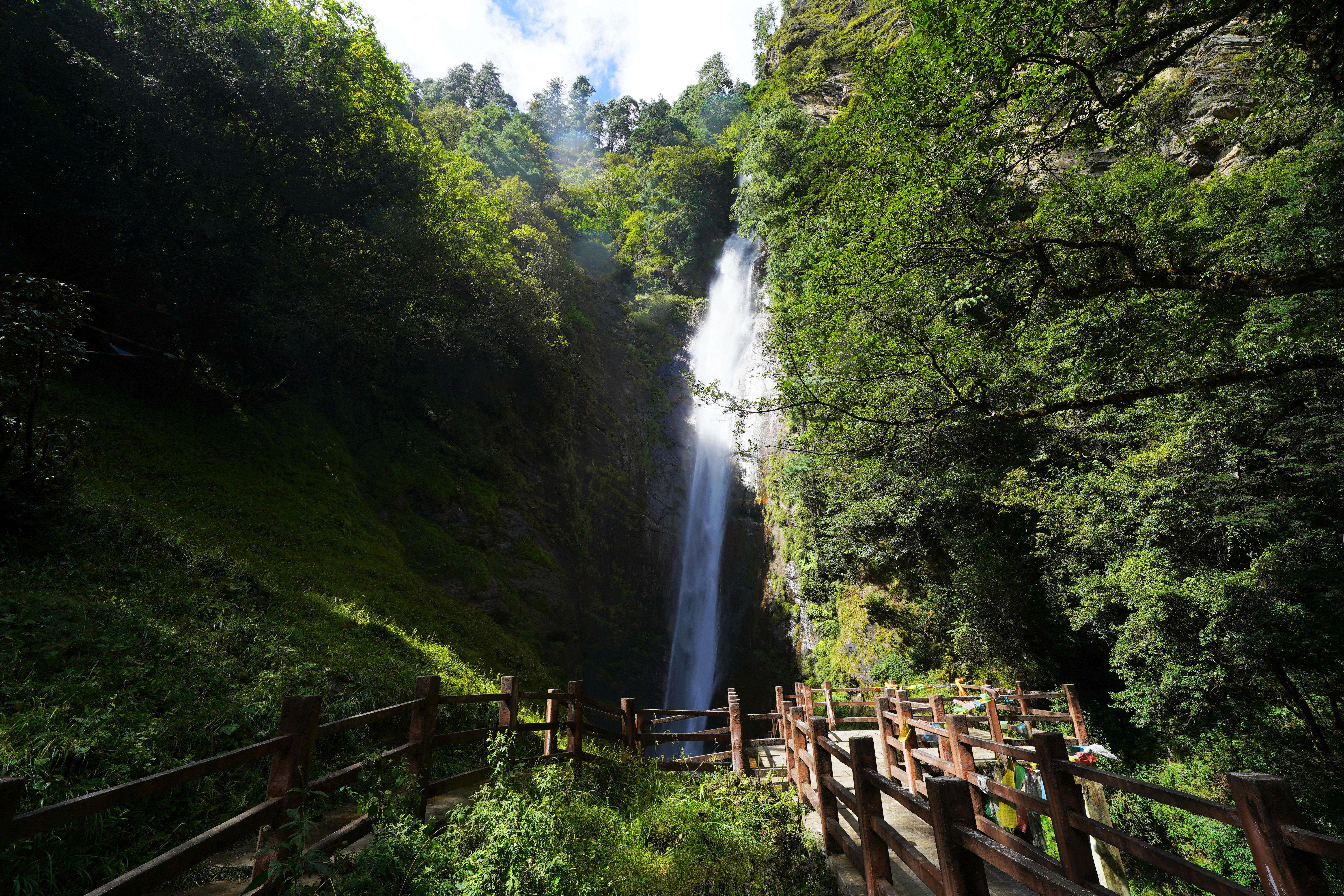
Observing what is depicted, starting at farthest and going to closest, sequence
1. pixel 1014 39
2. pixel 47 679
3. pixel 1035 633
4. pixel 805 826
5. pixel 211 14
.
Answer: pixel 1035 633 → pixel 211 14 → pixel 1014 39 → pixel 805 826 → pixel 47 679

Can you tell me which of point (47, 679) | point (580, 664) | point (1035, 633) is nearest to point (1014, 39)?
point (47, 679)

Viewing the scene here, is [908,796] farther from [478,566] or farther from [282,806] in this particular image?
[478,566]

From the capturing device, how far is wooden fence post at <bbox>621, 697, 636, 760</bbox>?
278 inches

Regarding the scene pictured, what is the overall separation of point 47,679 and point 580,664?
13322 mm

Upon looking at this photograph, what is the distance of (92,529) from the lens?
20.7 ft

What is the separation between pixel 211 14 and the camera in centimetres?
1040

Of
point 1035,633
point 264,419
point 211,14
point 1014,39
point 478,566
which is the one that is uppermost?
point 211,14

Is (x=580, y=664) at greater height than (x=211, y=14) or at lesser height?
lesser

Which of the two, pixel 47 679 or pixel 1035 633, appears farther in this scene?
pixel 1035 633

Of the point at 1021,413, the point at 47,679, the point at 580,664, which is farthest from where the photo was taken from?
the point at 580,664

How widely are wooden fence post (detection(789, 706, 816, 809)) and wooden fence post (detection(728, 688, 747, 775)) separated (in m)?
1.21

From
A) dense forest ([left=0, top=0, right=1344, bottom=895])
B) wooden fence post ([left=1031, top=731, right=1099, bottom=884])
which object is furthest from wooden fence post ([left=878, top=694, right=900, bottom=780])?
wooden fence post ([left=1031, top=731, right=1099, bottom=884])

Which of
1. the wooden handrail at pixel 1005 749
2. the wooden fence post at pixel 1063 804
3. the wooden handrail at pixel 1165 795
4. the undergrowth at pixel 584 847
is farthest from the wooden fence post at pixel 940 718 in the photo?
the wooden handrail at pixel 1165 795

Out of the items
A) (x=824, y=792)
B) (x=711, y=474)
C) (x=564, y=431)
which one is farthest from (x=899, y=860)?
(x=711, y=474)
